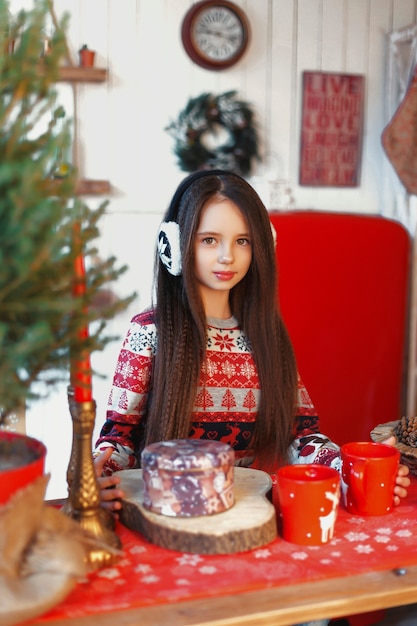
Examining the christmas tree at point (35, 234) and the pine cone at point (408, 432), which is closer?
the christmas tree at point (35, 234)

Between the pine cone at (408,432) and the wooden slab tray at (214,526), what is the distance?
0.40 meters

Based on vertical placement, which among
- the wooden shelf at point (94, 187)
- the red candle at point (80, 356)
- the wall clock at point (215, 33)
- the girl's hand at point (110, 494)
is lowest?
the girl's hand at point (110, 494)

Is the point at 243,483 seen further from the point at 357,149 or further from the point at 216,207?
the point at 357,149

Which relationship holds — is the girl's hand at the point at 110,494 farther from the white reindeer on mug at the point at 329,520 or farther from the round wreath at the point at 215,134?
the round wreath at the point at 215,134

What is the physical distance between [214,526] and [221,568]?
5 cm

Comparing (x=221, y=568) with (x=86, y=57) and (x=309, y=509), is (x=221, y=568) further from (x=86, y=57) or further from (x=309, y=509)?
(x=86, y=57)

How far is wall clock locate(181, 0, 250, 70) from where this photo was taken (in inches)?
106

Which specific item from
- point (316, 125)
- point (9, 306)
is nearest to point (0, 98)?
point (9, 306)

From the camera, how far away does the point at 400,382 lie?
9.44 ft

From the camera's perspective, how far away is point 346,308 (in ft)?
9.03

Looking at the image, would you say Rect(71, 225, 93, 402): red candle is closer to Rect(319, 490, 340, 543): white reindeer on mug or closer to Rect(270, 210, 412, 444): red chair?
Rect(319, 490, 340, 543): white reindeer on mug


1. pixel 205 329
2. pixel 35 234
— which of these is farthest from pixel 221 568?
pixel 205 329

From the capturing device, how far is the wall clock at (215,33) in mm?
2691

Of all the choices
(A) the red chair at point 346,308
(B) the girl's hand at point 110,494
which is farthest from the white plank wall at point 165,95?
(B) the girl's hand at point 110,494
